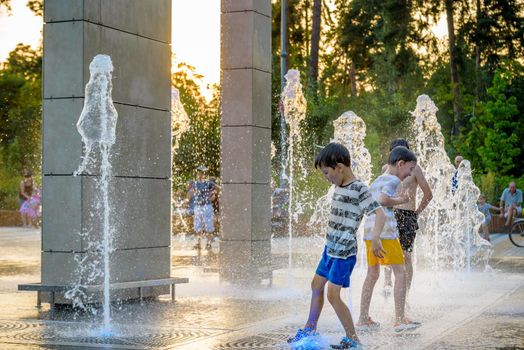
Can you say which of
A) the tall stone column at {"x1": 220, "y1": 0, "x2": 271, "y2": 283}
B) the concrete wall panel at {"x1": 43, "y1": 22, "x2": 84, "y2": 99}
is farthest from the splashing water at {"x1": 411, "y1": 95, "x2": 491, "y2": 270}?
the concrete wall panel at {"x1": 43, "y1": 22, "x2": 84, "y2": 99}

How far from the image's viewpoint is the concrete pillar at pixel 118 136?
36.9 feet

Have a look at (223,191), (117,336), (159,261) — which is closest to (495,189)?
(223,191)

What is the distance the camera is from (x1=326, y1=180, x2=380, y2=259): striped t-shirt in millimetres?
8031

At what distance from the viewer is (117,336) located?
9.03m

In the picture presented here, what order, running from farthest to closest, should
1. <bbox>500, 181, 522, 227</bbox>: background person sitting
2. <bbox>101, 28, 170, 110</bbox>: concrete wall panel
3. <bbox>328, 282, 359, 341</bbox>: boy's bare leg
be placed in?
<bbox>500, 181, 522, 227</bbox>: background person sitting, <bbox>101, 28, 170, 110</bbox>: concrete wall panel, <bbox>328, 282, 359, 341</bbox>: boy's bare leg

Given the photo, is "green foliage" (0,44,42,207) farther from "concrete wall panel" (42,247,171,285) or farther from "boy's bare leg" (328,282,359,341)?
"boy's bare leg" (328,282,359,341)

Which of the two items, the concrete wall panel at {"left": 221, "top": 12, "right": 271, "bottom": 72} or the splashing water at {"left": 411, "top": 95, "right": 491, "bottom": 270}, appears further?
the splashing water at {"left": 411, "top": 95, "right": 491, "bottom": 270}

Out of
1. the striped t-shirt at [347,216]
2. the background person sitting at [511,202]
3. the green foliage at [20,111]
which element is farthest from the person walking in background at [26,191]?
the striped t-shirt at [347,216]

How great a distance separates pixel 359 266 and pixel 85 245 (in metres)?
7.86

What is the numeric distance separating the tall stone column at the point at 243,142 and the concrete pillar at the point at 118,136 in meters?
2.59

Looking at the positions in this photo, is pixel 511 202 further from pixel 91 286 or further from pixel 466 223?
pixel 91 286

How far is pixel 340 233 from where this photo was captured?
8.05 meters

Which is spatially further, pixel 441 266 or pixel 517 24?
pixel 517 24

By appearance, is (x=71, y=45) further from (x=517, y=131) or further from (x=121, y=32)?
(x=517, y=131)
